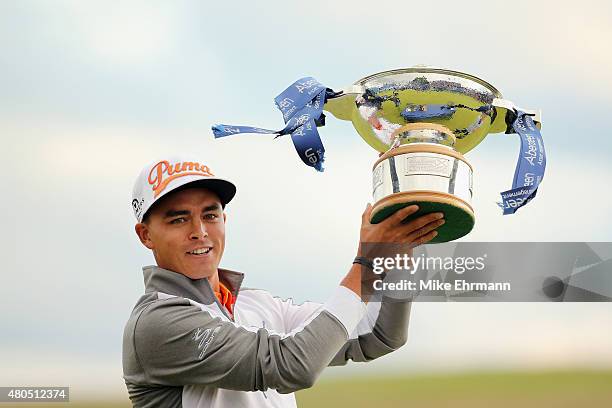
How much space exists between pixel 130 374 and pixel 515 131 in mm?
2142

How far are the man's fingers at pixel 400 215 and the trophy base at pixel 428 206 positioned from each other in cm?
2

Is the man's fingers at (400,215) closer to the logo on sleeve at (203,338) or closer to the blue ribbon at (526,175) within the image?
the blue ribbon at (526,175)

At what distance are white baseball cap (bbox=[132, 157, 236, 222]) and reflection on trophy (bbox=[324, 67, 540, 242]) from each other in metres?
0.65

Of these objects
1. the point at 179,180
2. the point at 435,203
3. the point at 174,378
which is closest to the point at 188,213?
the point at 179,180

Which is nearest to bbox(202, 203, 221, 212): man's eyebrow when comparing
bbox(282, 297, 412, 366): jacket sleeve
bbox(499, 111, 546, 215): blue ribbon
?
bbox(282, 297, 412, 366): jacket sleeve

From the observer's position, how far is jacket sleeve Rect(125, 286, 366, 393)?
282 cm

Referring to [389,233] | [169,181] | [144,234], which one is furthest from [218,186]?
[389,233]

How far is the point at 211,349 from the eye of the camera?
286cm

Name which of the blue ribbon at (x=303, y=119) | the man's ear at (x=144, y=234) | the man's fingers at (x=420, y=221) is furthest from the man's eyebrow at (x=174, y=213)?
the man's fingers at (x=420, y=221)

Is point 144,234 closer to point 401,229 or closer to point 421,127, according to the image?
point 401,229

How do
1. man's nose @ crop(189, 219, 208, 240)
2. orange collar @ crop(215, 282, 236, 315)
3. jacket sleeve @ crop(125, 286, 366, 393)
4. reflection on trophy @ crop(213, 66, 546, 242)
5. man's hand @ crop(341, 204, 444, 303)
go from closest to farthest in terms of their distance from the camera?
1. jacket sleeve @ crop(125, 286, 366, 393)
2. man's hand @ crop(341, 204, 444, 303)
3. man's nose @ crop(189, 219, 208, 240)
4. reflection on trophy @ crop(213, 66, 546, 242)
5. orange collar @ crop(215, 282, 236, 315)

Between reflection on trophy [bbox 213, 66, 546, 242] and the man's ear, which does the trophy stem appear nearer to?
reflection on trophy [bbox 213, 66, 546, 242]

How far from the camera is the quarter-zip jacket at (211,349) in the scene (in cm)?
283

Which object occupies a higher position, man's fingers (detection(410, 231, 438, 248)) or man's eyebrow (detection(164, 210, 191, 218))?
man's eyebrow (detection(164, 210, 191, 218))
